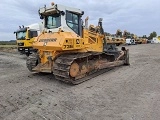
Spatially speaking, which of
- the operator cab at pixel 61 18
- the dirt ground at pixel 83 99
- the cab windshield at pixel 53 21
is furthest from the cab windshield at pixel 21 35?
the dirt ground at pixel 83 99

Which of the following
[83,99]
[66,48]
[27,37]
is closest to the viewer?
[83,99]

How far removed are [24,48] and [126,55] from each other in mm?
8288

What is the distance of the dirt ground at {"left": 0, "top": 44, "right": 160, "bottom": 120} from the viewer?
175 inches

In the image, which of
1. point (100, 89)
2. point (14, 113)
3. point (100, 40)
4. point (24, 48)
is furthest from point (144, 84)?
point (24, 48)

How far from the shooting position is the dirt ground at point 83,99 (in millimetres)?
4441

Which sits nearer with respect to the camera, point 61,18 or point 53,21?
point 61,18

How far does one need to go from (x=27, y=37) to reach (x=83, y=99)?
1142cm

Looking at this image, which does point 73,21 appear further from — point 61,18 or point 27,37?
point 27,37

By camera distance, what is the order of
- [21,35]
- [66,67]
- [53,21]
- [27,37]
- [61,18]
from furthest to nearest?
[21,35] → [27,37] → [53,21] → [61,18] → [66,67]

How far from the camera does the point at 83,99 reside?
18.2 ft

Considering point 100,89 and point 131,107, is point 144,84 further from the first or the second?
point 131,107

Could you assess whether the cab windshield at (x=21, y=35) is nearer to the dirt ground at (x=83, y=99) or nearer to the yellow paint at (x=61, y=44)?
the yellow paint at (x=61, y=44)

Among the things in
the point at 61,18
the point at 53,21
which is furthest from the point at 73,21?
the point at 53,21

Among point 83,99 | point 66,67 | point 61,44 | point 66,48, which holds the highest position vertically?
point 61,44
